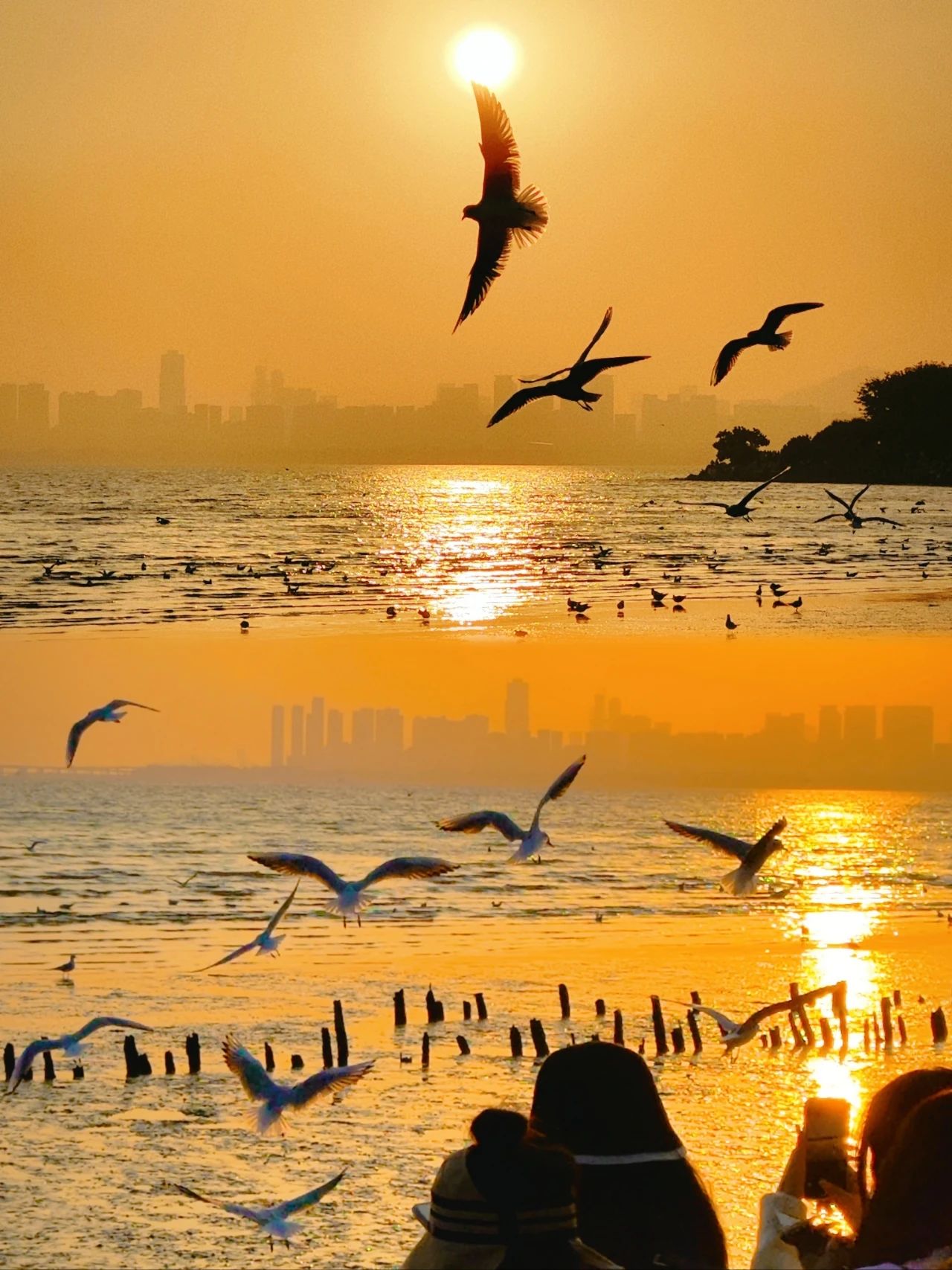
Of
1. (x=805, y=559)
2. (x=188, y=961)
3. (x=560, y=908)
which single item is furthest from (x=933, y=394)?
(x=188, y=961)

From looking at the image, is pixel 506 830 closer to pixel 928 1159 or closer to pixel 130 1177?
pixel 130 1177

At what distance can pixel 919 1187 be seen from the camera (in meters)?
4.32

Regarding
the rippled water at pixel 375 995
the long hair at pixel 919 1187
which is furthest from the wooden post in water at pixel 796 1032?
the long hair at pixel 919 1187

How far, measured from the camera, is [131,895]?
56.6m

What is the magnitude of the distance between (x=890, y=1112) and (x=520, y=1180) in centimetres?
158

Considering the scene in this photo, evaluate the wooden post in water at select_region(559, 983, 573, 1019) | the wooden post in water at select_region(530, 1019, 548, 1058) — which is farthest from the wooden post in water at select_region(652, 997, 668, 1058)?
the wooden post in water at select_region(559, 983, 573, 1019)

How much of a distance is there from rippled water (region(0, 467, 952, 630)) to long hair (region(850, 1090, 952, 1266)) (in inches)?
2738

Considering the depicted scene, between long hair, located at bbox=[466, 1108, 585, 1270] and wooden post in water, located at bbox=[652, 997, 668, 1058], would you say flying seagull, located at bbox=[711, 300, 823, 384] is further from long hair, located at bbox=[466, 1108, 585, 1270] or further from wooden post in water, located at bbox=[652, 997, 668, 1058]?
wooden post in water, located at bbox=[652, 997, 668, 1058]

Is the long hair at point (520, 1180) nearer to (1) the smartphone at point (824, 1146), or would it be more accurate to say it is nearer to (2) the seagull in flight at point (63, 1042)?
(1) the smartphone at point (824, 1146)

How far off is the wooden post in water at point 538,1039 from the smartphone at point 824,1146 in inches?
1007

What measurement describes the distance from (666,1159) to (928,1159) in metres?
0.76

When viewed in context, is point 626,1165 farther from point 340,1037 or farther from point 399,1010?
point 399,1010

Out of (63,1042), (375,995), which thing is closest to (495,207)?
(63,1042)

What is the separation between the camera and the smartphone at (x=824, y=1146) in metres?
4.92
